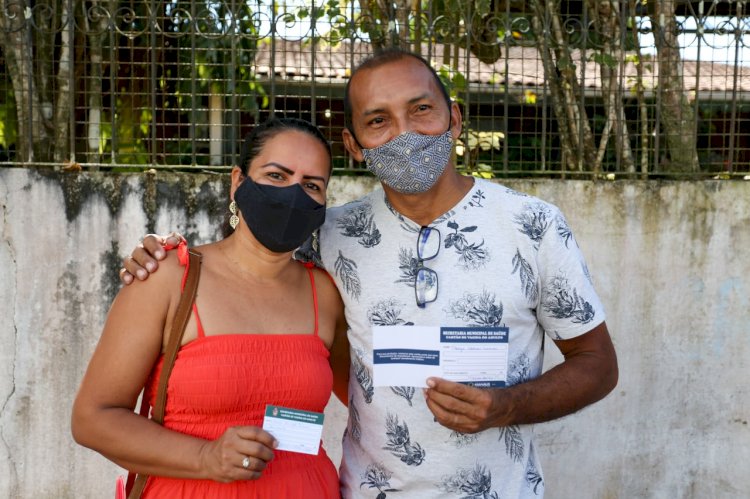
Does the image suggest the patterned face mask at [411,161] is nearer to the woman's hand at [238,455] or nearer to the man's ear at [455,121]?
the man's ear at [455,121]

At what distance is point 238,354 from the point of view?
2604mm

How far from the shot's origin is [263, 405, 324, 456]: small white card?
8.21ft

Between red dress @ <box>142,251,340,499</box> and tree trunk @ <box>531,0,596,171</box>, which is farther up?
tree trunk @ <box>531,0,596,171</box>

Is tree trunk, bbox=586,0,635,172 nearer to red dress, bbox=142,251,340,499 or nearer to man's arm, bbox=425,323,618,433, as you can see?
man's arm, bbox=425,323,618,433

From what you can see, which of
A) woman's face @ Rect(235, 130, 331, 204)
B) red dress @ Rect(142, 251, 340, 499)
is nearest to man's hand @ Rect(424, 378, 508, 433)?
red dress @ Rect(142, 251, 340, 499)

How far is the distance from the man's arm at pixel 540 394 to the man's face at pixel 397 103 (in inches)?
31.8

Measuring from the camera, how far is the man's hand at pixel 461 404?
251cm

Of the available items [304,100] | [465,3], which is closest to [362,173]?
[304,100]

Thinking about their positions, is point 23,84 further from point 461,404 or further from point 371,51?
point 461,404

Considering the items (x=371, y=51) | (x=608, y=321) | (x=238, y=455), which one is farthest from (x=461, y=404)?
(x=371, y=51)

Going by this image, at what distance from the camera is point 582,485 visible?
518 cm

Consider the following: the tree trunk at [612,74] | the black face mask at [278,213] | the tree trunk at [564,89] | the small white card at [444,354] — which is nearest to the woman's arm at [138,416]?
the black face mask at [278,213]

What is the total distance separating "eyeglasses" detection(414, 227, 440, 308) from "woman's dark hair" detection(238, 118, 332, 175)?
403mm

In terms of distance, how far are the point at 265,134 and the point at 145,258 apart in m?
0.53
